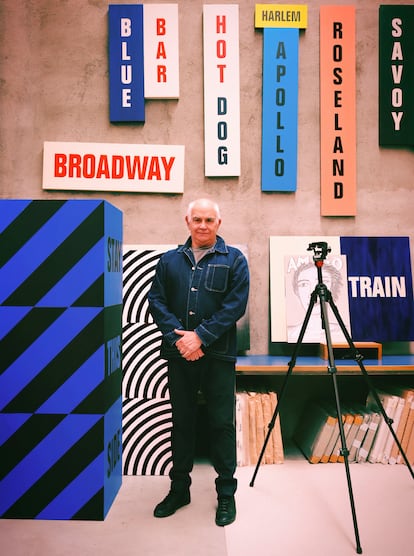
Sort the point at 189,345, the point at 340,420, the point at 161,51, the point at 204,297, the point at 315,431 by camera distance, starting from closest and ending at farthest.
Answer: the point at 340,420 → the point at 189,345 → the point at 204,297 → the point at 315,431 → the point at 161,51

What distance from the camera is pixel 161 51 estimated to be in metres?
3.58

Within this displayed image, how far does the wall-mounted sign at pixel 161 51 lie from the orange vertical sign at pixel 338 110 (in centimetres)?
115

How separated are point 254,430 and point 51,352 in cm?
153

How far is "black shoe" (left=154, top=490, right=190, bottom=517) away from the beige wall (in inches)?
54.4

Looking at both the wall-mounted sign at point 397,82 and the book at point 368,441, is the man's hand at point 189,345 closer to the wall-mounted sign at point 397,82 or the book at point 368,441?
the book at point 368,441

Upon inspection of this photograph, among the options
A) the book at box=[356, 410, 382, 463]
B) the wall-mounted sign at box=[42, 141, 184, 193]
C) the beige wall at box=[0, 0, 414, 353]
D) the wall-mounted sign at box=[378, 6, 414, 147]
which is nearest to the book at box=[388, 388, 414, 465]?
the book at box=[356, 410, 382, 463]

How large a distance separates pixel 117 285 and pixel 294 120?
1.98 meters

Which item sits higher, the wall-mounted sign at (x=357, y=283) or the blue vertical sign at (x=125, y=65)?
the blue vertical sign at (x=125, y=65)

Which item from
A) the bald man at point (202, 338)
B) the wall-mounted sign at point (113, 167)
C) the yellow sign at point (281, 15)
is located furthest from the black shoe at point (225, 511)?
the yellow sign at point (281, 15)

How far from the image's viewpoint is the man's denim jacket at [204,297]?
2.54 meters

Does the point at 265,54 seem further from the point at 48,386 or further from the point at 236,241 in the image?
the point at 48,386

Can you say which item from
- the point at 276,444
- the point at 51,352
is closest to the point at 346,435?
the point at 276,444

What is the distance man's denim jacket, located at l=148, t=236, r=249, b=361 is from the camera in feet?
8.32

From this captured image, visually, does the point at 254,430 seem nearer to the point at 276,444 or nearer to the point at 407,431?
the point at 276,444
